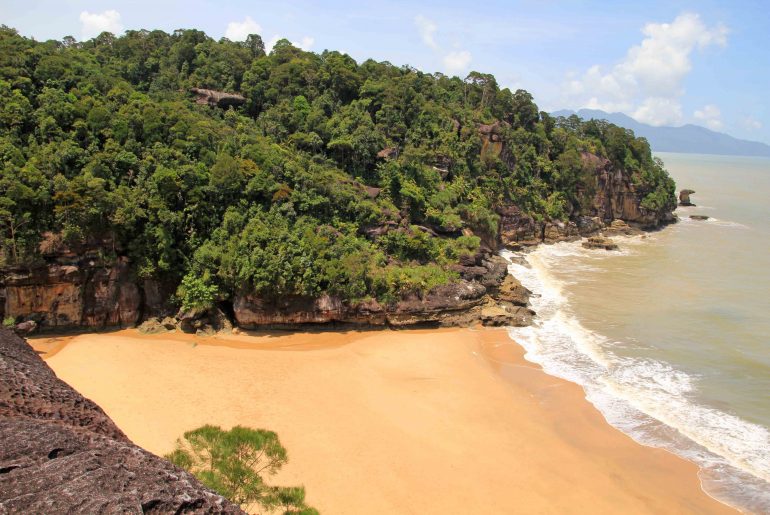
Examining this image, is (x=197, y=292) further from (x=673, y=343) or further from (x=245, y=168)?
(x=673, y=343)

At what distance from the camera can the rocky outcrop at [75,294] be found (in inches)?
930

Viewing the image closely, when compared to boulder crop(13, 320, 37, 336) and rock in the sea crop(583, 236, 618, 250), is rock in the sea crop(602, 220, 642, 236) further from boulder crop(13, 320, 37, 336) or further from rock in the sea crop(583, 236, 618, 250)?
boulder crop(13, 320, 37, 336)

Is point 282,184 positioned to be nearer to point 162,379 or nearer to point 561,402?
point 162,379

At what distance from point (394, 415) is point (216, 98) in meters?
30.4

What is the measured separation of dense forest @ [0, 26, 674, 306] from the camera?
25.1 m

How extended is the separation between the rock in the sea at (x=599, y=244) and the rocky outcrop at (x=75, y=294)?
1476 inches

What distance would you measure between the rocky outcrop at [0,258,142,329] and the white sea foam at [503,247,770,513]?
772 inches

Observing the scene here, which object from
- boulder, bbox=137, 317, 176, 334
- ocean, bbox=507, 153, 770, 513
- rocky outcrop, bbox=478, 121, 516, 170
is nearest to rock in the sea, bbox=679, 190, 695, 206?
ocean, bbox=507, 153, 770, 513

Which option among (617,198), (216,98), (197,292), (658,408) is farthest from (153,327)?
(617,198)

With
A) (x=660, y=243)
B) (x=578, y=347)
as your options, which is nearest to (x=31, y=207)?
(x=578, y=347)

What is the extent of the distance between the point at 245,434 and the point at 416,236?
22.1 meters

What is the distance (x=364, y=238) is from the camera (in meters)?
30.5

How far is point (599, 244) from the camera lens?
4697 cm

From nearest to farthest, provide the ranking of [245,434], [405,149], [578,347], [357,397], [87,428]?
1. [87,428]
2. [245,434]
3. [357,397]
4. [578,347]
5. [405,149]
